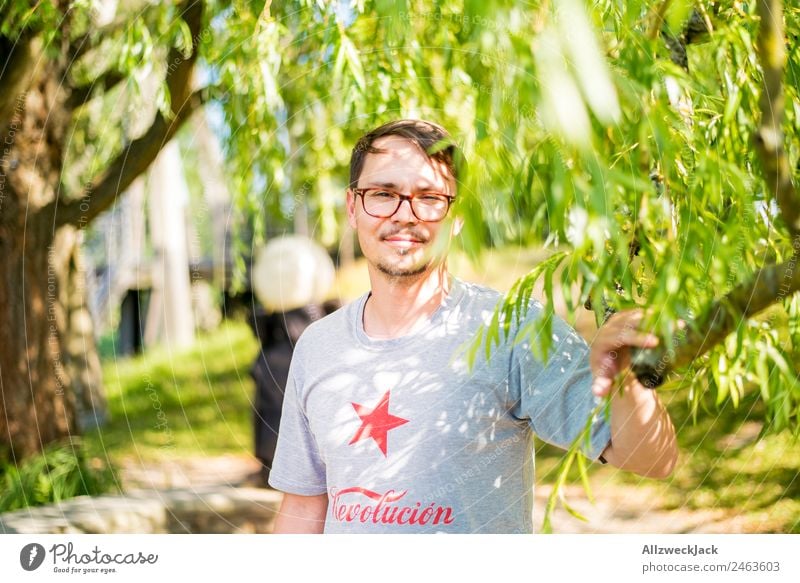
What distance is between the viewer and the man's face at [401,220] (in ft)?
4.32

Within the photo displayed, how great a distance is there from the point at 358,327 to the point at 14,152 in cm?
200

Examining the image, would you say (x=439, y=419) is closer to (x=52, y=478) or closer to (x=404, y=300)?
(x=404, y=300)

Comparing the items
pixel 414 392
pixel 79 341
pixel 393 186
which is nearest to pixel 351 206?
pixel 393 186

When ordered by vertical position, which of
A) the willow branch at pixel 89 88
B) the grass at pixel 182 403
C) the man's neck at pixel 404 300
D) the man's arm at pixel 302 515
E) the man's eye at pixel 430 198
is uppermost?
the willow branch at pixel 89 88

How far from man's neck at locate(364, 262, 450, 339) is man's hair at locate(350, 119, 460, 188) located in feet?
0.51

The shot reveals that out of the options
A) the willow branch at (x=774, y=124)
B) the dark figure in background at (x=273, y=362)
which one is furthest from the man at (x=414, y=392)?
the dark figure in background at (x=273, y=362)

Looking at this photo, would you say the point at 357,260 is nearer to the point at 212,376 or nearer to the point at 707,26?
the point at 212,376

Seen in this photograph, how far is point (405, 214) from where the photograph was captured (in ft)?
4.32

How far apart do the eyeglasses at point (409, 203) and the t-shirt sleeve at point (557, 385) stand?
23 cm

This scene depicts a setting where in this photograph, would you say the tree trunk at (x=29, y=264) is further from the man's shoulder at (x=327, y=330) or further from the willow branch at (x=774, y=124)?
the willow branch at (x=774, y=124)

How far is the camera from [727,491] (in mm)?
3182

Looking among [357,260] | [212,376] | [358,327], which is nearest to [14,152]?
[358,327]

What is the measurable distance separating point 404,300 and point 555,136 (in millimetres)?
484

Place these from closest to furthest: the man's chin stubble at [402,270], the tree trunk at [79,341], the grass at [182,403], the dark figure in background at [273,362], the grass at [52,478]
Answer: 1. the man's chin stubble at [402,270]
2. the grass at [52,478]
3. the tree trunk at [79,341]
4. the dark figure in background at [273,362]
5. the grass at [182,403]
